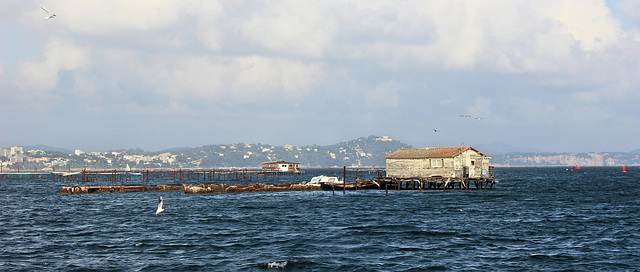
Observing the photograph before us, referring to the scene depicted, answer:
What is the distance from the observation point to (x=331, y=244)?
34.0 m

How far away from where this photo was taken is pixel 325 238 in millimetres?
36188

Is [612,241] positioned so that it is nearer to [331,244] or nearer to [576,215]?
[576,215]

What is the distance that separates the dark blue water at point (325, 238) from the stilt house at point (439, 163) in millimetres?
20031

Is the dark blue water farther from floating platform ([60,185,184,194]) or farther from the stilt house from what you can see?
floating platform ([60,185,184,194])

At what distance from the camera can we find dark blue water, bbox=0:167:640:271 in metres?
28.7

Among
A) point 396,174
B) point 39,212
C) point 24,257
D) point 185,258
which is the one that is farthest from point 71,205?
point 396,174

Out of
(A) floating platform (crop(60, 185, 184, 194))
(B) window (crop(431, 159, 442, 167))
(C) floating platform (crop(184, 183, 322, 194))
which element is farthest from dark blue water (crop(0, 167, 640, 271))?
(A) floating platform (crop(60, 185, 184, 194))

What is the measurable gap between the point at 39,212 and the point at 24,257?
88.8 feet

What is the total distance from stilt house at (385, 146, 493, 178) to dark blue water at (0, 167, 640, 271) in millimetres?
20031

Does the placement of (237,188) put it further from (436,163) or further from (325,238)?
(325,238)

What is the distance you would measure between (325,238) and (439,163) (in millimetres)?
47092

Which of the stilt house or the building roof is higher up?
the building roof

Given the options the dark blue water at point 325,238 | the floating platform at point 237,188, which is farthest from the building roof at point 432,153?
the dark blue water at point 325,238

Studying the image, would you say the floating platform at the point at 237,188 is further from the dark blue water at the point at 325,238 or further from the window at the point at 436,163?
the dark blue water at the point at 325,238
